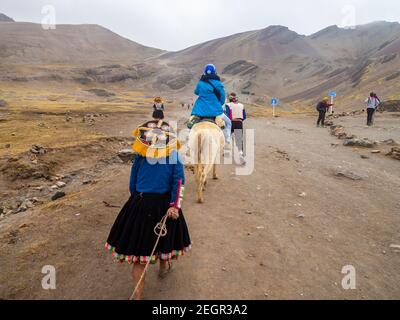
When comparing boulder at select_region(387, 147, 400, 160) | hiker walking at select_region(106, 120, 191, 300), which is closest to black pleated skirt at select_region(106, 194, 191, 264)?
hiker walking at select_region(106, 120, 191, 300)

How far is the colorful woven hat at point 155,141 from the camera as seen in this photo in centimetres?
433

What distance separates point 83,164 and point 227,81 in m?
80.7

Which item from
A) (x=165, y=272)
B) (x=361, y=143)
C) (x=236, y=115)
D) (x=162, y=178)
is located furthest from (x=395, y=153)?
(x=162, y=178)

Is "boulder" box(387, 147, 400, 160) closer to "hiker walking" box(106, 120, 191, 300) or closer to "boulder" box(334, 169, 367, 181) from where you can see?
"boulder" box(334, 169, 367, 181)

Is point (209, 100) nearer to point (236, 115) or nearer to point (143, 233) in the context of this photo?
point (236, 115)

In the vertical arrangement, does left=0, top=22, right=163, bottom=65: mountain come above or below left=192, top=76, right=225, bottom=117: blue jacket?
above

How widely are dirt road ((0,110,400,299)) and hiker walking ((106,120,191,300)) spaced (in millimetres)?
608

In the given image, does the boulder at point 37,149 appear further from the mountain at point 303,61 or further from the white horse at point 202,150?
the mountain at point 303,61

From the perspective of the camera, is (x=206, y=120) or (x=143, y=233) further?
(x=206, y=120)

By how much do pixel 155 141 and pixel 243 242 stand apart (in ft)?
8.23

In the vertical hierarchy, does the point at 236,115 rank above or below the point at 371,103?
below

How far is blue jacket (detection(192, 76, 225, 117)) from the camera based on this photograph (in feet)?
26.2

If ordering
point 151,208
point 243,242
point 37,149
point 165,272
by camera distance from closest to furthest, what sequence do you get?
point 151,208, point 165,272, point 243,242, point 37,149

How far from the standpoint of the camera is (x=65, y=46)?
476ft
